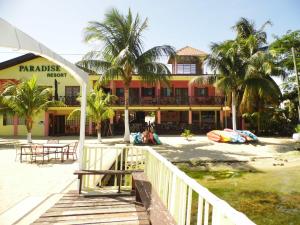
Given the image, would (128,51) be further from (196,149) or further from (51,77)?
(51,77)

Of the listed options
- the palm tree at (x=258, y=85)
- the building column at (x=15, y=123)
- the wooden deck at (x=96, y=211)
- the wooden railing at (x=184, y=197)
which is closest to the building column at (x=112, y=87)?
the building column at (x=15, y=123)

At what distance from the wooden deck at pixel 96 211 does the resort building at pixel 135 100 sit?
62.7ft

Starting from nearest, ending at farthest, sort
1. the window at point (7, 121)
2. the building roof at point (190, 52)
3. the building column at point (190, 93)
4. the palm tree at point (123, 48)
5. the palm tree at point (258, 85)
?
the palm tree at point (123, 48)
the palm tree at point (258, 85)
the building column at point (190, 93)
the window at point (7, 121)
the building roof at point (190, 52)

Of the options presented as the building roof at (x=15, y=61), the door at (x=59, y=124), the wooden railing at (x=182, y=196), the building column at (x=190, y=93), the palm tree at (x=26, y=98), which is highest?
the building roof at (x=15, y=61)

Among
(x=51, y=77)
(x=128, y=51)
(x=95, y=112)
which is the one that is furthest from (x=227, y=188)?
(x=51, y=77)

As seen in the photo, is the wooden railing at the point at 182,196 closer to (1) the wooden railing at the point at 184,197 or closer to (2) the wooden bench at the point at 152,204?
(1) the wooden railing at the point at 184,197

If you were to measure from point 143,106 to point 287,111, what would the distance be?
13.1 m

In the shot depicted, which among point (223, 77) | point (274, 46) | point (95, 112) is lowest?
point (95, 112)

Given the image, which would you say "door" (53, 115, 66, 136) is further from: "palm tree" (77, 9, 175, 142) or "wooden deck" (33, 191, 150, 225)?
"wooden deck" (33, 191, 150, 225)

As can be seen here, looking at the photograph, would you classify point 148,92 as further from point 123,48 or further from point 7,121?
point 7,121

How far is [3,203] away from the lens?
17.1 feet

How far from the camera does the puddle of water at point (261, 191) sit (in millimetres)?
6445

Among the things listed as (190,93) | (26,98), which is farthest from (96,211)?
(190,93)

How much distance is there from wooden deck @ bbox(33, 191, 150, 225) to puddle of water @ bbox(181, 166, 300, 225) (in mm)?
2990
